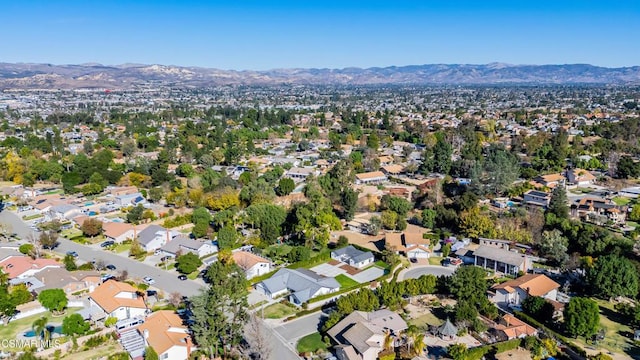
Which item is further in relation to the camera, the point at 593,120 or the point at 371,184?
the point at 593,120

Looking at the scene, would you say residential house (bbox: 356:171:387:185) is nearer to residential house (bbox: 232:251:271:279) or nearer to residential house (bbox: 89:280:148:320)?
residential house (bbox: 232:251:271:279)

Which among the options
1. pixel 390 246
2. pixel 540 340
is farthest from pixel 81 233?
pixel 540 340

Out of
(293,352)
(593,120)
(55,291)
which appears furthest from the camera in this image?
(593,120)

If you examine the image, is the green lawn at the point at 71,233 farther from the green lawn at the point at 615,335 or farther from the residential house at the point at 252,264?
the green lawn at the point at 615,335

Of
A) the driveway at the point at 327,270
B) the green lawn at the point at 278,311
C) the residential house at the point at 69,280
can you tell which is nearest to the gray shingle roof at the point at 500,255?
the driveway at the point at 327,270

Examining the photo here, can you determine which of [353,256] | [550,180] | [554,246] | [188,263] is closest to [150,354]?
[188,263]

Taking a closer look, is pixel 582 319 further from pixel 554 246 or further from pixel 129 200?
pixel 129 200

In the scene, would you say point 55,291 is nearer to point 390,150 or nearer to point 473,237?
point 473,237
